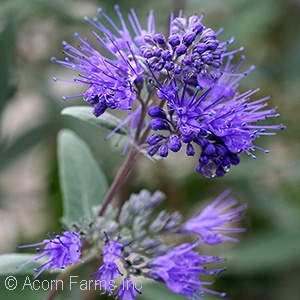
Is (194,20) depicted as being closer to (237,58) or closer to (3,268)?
(3,268)

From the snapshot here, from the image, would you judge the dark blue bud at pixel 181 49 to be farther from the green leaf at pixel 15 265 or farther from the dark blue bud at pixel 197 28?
the green leaf at pixel 15 265

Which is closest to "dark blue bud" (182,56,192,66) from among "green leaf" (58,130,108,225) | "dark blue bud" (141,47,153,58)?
"dark blue bud" (141,47,153,58)

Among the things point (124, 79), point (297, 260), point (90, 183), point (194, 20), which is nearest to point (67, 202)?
point (90, 183)

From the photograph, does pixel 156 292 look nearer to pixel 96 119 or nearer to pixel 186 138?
pixel 96 119

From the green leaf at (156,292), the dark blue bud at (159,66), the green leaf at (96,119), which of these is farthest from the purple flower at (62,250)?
the green leaf at (156,292)

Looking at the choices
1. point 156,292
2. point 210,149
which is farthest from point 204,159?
point 156,292

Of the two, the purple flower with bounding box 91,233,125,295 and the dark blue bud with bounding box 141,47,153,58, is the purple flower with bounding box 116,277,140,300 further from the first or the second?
the dark blue bud with bounding box 141,47,153,58

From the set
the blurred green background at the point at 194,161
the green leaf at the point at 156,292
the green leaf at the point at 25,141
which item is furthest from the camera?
the green leaf at the point at 25,141
